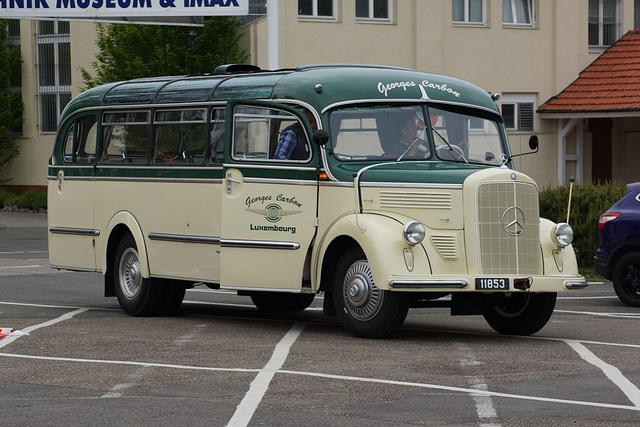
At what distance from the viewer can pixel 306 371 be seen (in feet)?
30.0

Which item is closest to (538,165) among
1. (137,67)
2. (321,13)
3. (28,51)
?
(321,13)

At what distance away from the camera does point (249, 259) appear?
12219mm

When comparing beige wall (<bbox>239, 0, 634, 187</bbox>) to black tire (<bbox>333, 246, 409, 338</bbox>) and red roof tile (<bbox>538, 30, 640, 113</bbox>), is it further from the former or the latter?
black tire (<bbox>333, 246, 409, 338</bbox>)

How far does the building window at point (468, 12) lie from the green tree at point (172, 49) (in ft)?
18.9

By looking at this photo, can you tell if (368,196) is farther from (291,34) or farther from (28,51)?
(28,51)

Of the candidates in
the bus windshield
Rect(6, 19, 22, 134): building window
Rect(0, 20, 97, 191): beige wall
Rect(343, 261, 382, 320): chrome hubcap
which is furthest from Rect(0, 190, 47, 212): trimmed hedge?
Rect(343, 261, 382, 320): chrome hubcap

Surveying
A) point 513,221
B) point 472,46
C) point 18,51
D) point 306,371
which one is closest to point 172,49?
point 472,46

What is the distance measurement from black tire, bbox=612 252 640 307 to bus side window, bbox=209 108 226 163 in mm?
5614

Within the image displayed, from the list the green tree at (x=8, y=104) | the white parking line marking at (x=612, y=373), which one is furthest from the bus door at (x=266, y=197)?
the green tree at (x=8, y=104)

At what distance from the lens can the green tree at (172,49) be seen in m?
31.1

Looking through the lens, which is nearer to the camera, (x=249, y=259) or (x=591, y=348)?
(x=591, y=348)

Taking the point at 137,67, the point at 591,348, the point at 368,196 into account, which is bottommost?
the point at 591,348

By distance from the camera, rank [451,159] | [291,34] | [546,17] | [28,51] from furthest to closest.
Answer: [28,51]
[546,17]
[291,34]
[451,159]

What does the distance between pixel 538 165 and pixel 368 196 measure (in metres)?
23.2
